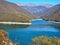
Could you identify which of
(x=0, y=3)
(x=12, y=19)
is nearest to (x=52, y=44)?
(x=12, y=19)

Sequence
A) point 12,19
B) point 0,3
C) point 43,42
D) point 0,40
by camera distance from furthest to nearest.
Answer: point 0,3 → point 12,19 → point 0,40 → point 43,42

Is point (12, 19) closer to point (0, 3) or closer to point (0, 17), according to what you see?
point (0, 17)

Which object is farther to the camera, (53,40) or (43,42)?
(53,40)

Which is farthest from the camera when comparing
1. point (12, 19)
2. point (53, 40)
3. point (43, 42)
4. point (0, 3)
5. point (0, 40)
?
point (0, 3)

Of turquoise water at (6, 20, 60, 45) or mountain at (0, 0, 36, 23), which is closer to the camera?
turquoise water at (6, 20, 60, 45)

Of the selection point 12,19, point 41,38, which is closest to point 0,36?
point 41,38

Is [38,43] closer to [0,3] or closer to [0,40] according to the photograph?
[0,40]

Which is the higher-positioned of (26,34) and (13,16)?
(26,34)

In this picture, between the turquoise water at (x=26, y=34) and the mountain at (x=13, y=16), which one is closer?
the turquoise water at (x=26, y=34)

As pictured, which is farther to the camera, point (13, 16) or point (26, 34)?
point (13, 16)

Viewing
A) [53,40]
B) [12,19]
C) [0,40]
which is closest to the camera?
[53,40]
